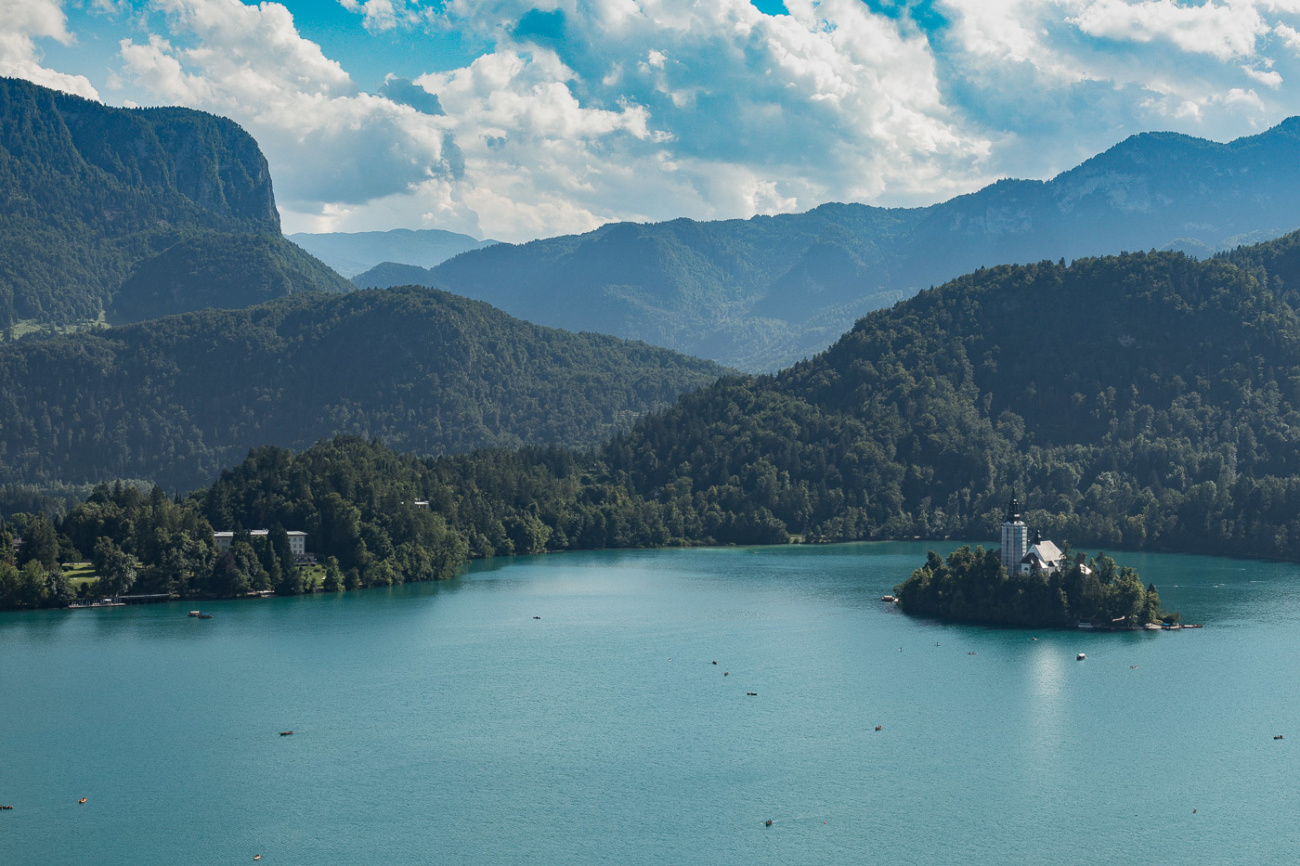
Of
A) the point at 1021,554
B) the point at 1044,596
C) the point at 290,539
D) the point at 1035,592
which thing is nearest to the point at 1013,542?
the point at 1021,554

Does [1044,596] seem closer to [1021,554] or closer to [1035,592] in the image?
[1035,592]

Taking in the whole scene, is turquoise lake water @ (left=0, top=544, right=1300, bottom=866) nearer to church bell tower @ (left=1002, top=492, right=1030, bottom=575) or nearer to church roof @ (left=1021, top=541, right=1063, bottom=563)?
church roof @ (left=1021, top=541, right=1063, bottom=563)

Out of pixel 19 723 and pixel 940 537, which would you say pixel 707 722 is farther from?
pixel 940 537

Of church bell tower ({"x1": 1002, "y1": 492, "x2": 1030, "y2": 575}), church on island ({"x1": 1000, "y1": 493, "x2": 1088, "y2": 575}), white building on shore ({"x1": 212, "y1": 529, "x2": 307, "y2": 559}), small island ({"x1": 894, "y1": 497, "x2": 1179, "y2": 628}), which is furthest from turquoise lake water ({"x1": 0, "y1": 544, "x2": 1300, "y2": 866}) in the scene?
white building on shore ({"x1": 212, "y1": 529, "x2": 307, "y2": 559})

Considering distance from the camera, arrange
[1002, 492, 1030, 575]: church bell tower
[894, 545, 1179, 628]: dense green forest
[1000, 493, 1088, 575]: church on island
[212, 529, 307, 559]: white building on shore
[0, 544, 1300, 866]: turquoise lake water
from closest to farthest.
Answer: [0, 544, 1300, 866]: turquoise lake water → [894, 545, 1179, 628]: dense green forest → [1000, 493, 1088, 575]: church on island → [1002, 492, 1030, 575]: church bell tower → [212, 529, 307, 559]: white building on shore

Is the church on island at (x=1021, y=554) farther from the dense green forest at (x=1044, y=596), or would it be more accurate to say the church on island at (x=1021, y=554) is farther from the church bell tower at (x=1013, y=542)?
the dense green forest at (x=1044, y=596)

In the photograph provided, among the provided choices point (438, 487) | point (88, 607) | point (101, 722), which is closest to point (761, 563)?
point (438, 487)
